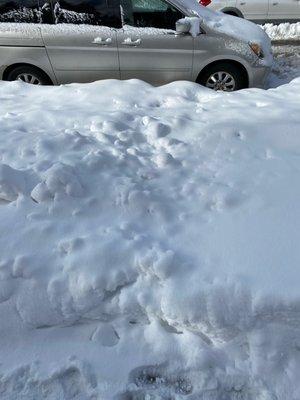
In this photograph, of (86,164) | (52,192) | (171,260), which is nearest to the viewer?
(171,260)

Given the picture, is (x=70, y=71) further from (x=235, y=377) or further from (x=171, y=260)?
(x=235, y=377)

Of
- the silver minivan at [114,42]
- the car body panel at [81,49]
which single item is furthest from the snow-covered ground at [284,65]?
the car body panel at [81,49]

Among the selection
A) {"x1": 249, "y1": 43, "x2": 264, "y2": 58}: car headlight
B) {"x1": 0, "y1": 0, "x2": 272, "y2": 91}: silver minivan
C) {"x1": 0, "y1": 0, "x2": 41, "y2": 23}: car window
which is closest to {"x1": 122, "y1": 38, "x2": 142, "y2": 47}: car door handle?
{"x1": 0, "y1": 0, "x2": 272, "y2": 91}: silver minivan

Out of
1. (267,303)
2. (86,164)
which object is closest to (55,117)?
(86,164)

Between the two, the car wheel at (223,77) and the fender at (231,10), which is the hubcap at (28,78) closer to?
the car wheel at (223,77)

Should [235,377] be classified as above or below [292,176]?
below

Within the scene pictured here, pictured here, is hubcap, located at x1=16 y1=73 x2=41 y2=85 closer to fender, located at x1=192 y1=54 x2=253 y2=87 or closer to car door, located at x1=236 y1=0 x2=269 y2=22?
fender, located at x1=192 y1=54 x2=253 y2=87

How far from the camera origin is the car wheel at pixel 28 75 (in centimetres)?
640

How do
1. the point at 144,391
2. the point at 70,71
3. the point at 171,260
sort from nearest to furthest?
the point at 144,391 → the point at 171,260 → the point at 70,71

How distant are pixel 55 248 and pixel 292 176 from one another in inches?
71.0

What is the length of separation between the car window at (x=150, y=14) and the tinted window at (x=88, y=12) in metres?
0.14

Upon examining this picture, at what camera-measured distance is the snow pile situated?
35.2 feet

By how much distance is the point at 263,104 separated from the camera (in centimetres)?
459

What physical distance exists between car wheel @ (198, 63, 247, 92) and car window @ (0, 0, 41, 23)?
255cm
